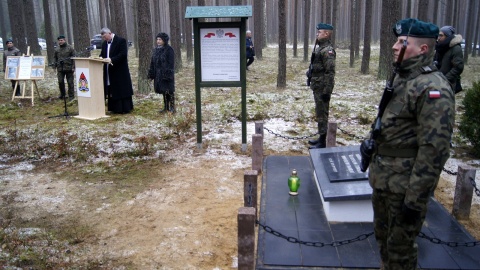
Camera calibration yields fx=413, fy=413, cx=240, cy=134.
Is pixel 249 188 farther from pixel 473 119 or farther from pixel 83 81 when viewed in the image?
pixel 83 81

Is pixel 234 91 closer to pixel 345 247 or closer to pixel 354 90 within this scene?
pixel 354 90

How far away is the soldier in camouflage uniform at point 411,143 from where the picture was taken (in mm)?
2680

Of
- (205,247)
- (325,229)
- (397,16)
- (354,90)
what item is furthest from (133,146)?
(397,16)

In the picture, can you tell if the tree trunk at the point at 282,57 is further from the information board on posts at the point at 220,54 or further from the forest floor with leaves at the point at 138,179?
the information board on posts at the point at 220,54

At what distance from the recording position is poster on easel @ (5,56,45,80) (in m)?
12.4

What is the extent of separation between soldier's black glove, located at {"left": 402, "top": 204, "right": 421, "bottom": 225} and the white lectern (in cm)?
840

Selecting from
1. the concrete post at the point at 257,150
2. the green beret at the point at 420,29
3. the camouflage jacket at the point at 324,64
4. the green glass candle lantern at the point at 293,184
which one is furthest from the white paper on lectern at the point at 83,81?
the green beret at the point at 420,29

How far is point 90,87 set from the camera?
9820mm

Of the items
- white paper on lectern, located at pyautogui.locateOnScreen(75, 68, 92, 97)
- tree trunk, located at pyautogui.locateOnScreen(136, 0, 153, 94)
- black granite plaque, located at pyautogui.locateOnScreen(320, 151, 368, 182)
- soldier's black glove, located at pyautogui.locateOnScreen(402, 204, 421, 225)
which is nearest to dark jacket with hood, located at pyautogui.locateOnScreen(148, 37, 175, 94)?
white paper on lectern, located at pyautogui.locateOnScreen(75, 68, 92, 97)

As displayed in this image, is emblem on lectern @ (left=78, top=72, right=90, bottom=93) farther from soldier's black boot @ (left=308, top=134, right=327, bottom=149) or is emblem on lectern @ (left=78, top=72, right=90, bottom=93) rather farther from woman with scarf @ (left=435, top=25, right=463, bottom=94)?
woman with scarf @ (left=435, top=25, right=463, bottom=94)

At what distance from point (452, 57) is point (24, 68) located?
11490mm

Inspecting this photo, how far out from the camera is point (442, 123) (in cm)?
265

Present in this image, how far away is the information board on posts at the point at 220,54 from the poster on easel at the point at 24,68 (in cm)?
722

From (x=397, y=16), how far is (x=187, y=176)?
35.3 feet
